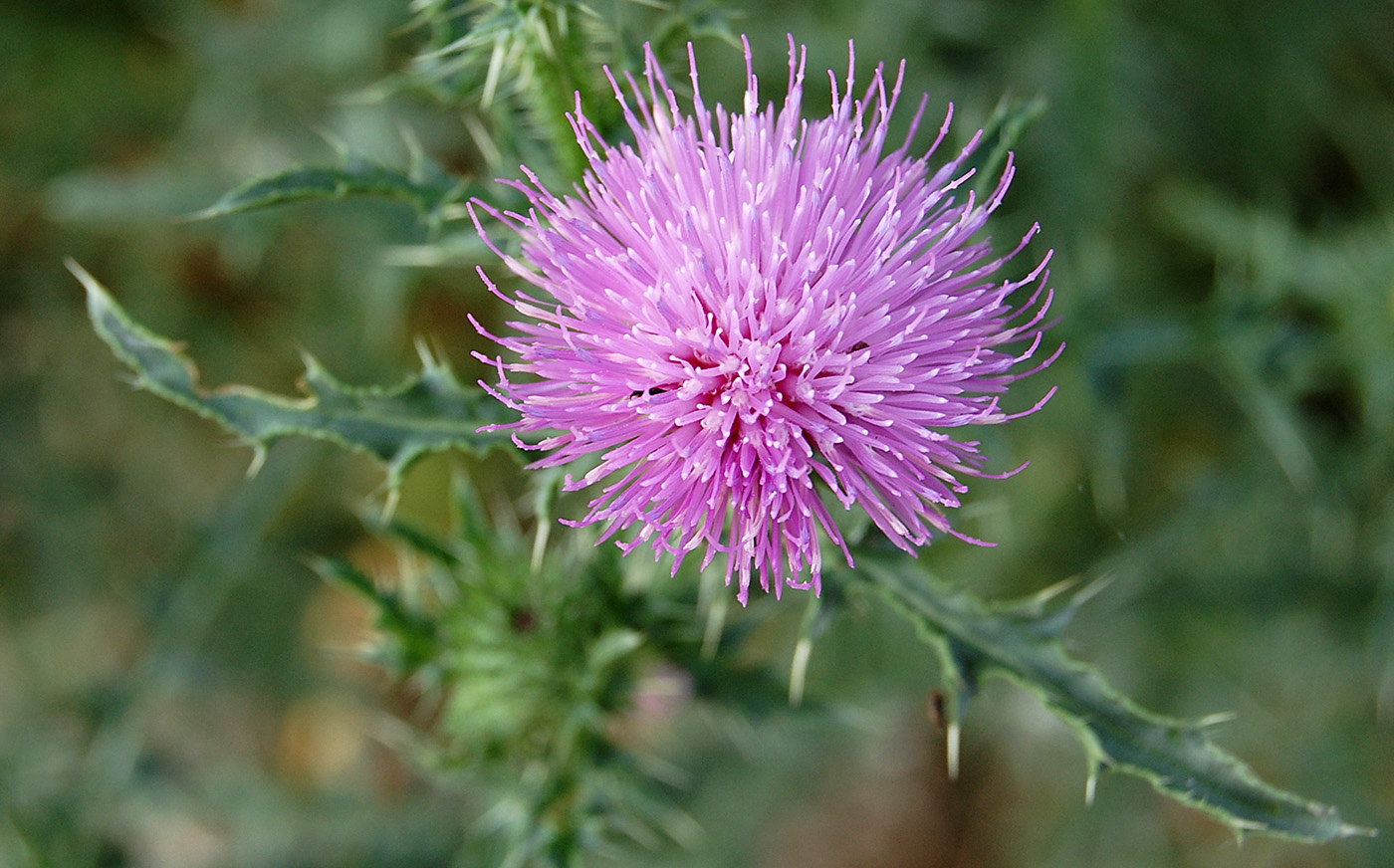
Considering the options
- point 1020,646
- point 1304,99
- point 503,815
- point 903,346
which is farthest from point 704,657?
point 1304,99

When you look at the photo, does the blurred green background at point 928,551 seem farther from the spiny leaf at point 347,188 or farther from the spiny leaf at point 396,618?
the spiny leaf at point 347,188

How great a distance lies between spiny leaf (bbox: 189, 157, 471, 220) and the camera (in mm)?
2434

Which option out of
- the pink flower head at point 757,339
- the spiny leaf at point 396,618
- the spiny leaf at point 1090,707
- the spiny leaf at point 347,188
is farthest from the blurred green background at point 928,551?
the pink flower head at point 757,339

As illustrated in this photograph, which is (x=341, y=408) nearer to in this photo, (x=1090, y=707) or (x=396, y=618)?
(x=396, y=618)

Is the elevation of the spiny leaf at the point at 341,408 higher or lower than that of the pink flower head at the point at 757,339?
lower

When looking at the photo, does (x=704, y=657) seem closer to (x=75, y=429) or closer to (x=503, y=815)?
(x=503, y=815)

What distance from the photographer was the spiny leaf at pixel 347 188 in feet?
7.98

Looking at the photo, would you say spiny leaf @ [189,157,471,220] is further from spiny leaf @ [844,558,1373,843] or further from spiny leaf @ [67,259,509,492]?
spiny leaf @ [844,558,1373,843]

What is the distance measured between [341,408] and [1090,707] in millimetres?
1925

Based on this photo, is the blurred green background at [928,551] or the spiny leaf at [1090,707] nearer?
the spiny leaf at [1090,707]

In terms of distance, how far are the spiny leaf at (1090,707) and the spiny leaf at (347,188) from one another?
54.8 inches

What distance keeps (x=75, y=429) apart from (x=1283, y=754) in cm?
664

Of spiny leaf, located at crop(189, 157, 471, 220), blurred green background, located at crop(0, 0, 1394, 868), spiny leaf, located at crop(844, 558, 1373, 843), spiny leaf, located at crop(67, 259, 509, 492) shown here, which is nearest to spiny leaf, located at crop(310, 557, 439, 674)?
blurred green background, located at crop(0, 0, 1394, 868)

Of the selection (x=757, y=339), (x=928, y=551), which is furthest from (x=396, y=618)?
(x=928, y=551)
